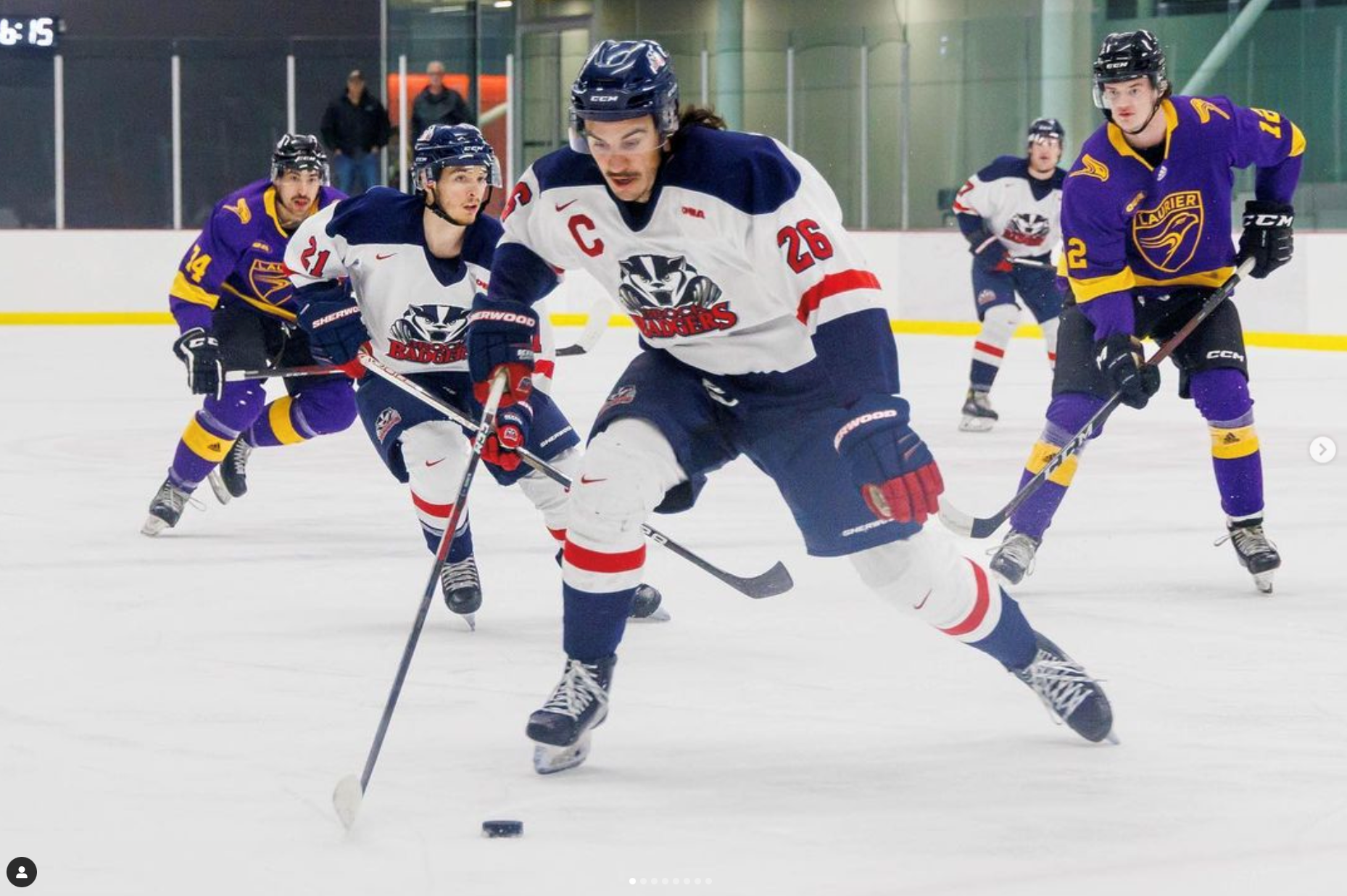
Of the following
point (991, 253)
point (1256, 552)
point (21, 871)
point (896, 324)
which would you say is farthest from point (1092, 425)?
point (896, 324)

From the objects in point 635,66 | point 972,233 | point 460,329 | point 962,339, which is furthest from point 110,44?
point 635,66

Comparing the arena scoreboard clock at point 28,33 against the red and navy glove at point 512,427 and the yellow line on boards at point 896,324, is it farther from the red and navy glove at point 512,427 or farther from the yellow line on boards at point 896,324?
the red and navy glove at point 512,427

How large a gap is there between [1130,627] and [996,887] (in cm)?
151

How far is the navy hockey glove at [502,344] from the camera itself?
2598mm

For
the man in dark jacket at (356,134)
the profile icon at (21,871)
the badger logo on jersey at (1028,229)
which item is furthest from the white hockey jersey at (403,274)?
the man in dark jacket at (356,134)

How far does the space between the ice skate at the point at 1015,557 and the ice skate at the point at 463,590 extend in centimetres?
100

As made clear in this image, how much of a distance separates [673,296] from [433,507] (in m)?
1.14

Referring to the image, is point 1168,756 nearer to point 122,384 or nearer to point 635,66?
point 635,66

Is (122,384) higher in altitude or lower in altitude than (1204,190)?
lower

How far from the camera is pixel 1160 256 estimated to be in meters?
3.70

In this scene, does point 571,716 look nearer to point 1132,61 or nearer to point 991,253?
point 1132,61

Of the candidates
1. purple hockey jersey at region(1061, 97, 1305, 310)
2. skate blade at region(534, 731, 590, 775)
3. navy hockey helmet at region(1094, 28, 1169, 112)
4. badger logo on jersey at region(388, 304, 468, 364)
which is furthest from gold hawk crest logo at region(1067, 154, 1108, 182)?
skate blade at region(534, 731, 590, 775)

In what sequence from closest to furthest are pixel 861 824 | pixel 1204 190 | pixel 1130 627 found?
1. pixel 861 824
2. pixel 1130 627
3. pixel 1204 190

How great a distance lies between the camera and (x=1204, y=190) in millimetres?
3629
